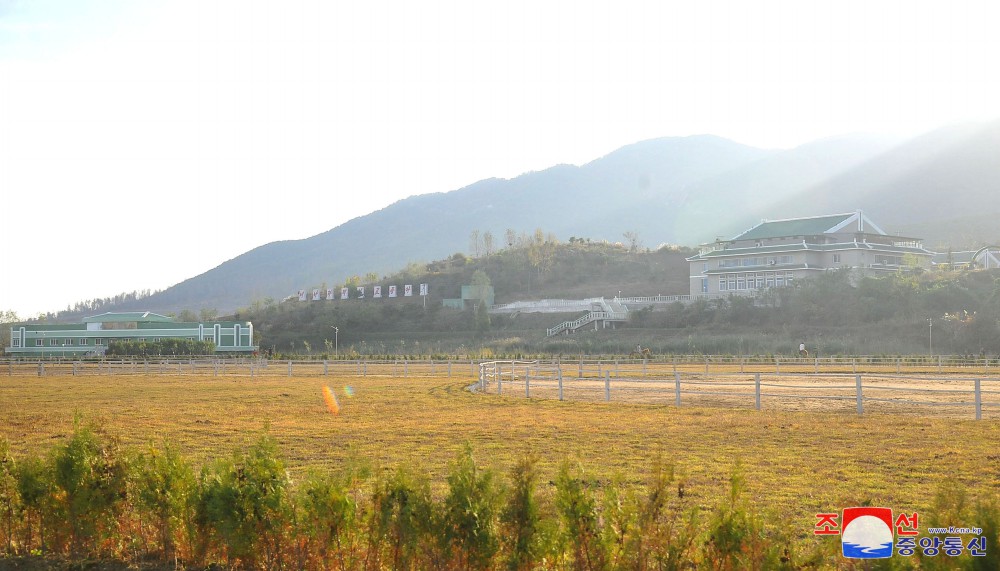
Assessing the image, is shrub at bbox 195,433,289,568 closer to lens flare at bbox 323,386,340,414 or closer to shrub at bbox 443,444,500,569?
shrub at bbox 443,444,500,569

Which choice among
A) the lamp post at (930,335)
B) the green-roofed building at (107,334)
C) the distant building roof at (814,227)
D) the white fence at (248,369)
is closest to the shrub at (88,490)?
the white fence at (248,369)

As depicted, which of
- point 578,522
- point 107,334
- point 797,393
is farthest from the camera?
point 107,334

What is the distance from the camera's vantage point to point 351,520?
7.69 m

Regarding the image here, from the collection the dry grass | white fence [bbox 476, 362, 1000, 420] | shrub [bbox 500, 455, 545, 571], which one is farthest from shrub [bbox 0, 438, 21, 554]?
white fence [bbox 476, 362, 1000, 420]

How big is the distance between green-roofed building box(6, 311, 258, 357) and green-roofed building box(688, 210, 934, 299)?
5025 cm

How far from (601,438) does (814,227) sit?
262 feet

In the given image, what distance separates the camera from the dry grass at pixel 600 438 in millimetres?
11819

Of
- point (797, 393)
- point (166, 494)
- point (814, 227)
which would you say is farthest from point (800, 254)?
point (166, 494)

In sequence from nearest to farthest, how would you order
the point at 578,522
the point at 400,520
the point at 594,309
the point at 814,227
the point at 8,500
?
the point at 578,522 < the point at 400,520 < the point at 8,500 < the point at 814,227 < the point at 594,309

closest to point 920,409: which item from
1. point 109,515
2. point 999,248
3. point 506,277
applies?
point 109,515

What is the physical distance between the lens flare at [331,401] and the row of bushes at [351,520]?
1542 cm

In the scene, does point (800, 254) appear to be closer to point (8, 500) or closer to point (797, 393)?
point (797, 393)

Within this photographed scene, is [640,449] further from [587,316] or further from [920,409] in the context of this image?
[587,316]

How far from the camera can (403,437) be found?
700 inches
